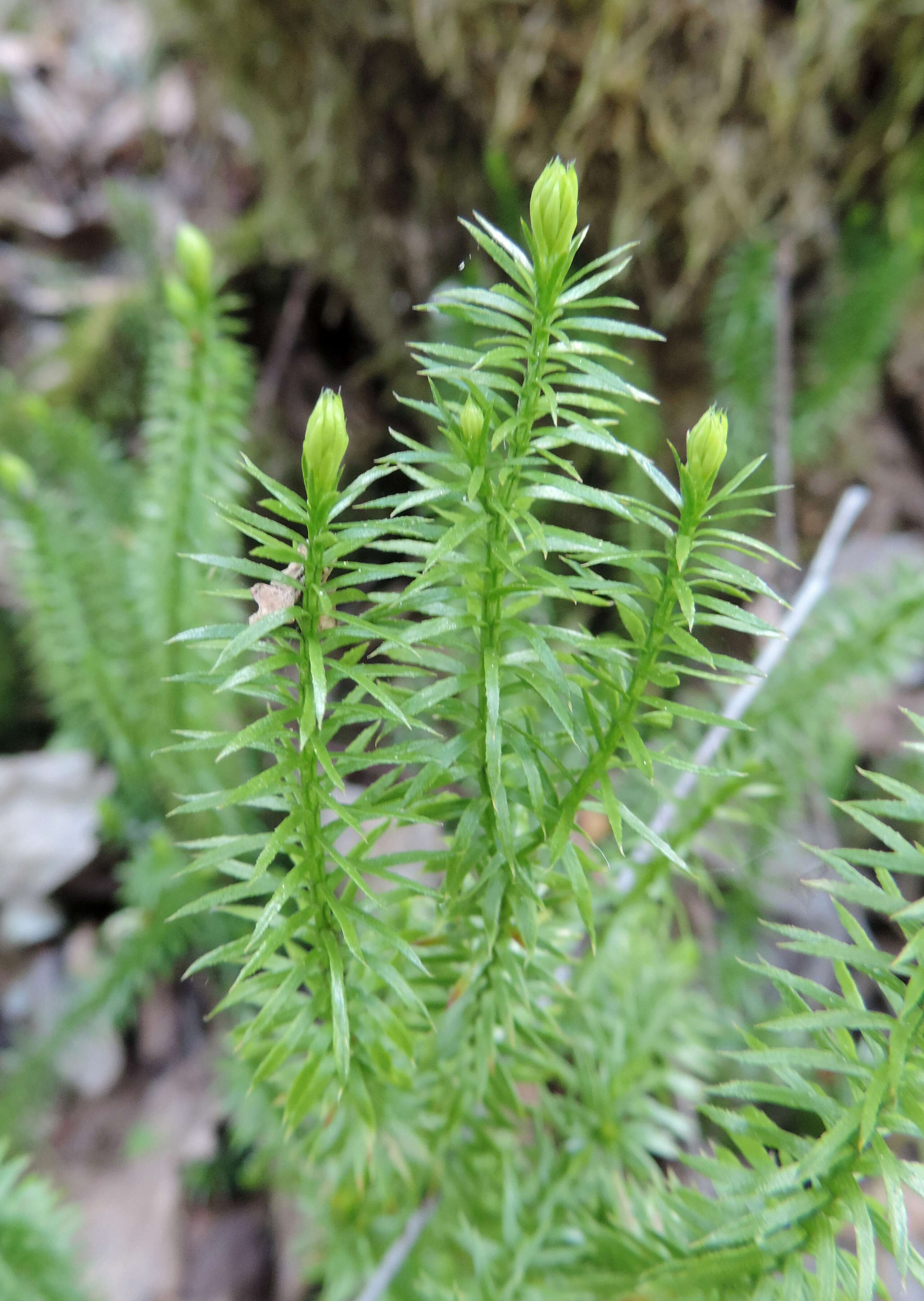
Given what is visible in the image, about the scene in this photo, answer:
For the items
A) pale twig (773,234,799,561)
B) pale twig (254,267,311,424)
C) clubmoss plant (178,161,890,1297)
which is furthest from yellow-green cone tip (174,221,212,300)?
pale twig (773,234,799,561)

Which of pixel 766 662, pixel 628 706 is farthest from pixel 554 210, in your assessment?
pixel 766 662

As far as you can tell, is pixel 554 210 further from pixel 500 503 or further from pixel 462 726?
pixel 462 726

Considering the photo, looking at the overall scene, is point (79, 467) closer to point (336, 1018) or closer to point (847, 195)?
point (336, 1018)

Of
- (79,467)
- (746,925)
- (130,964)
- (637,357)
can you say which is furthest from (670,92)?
(130,964)

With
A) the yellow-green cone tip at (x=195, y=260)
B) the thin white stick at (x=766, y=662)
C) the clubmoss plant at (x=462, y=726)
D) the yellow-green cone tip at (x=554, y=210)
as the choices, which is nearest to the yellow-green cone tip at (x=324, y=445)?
the clubmoss plant at (x=462, y=726)

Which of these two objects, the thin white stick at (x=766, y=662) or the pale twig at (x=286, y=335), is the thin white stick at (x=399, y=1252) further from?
the pale twig at (x=286, y=335)

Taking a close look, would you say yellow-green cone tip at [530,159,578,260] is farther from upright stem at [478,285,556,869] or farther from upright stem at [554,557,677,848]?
upright stem at [554,557,677,848]
